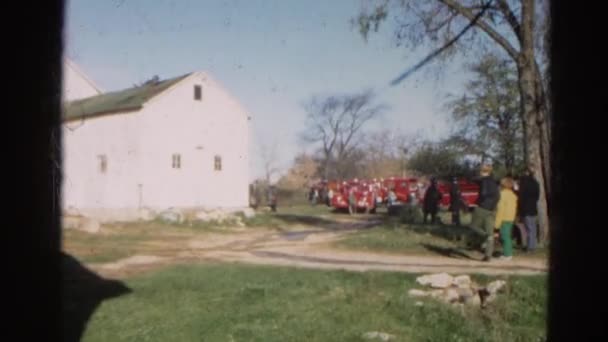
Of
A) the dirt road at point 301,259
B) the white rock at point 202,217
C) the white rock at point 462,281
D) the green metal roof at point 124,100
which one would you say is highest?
the green metal roof at point 124,100

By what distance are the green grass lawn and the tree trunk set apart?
532 cm

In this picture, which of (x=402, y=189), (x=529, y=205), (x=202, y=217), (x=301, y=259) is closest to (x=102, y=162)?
(x=202, y=217)

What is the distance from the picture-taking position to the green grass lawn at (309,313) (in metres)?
6.77

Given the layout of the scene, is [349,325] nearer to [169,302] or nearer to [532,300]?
[532,300]

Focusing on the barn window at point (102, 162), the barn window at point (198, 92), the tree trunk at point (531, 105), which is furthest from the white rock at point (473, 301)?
the barn window at point (198, 92)

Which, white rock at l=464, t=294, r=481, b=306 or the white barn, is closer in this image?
white rock at l=464, t=294, r=481, b=306

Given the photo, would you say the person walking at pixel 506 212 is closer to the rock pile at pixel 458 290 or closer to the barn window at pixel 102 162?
the rock pile at pixel 458 290

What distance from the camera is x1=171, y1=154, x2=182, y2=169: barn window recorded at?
111 feet

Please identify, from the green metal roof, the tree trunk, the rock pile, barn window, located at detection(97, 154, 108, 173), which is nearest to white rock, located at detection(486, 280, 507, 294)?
the rock pile

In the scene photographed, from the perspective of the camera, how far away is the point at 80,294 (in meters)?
10.2

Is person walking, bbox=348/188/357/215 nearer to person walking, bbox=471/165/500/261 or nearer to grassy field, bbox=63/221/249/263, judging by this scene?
grassy field, bbox=63/221/249/263

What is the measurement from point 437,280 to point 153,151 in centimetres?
2577

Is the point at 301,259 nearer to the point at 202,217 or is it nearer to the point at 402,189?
the point at 202,217

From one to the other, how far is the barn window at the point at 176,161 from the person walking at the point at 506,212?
24676mm
